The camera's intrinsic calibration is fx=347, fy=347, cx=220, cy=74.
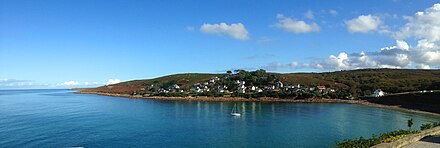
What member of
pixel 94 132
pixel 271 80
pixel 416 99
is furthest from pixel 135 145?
pixel 271 80

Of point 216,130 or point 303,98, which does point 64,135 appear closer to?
point 216,130

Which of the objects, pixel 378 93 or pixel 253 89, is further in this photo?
pixel 253 89

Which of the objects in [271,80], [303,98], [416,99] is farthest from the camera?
[271,80]

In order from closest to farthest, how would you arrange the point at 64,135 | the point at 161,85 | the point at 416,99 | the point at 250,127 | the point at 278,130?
1. the point at 64,135
2. the point at 278,130
3. the point at 250,127
4. the point at 416,99
5. the point at 161,85

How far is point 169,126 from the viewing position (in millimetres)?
52062

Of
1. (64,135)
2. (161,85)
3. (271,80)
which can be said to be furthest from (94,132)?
(161,85)

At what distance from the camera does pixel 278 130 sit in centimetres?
4631

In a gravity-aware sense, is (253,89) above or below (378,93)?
above

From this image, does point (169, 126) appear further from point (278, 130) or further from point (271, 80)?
point (271, 80)

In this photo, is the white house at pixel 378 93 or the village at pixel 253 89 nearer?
the white house at pixel 378 93

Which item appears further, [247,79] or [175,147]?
[247,79]

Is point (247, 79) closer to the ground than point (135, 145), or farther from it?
farther from it

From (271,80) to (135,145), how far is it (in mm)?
114361

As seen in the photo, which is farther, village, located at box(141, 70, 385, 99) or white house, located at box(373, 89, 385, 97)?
village, located at box(141, 70, 385, 99)
